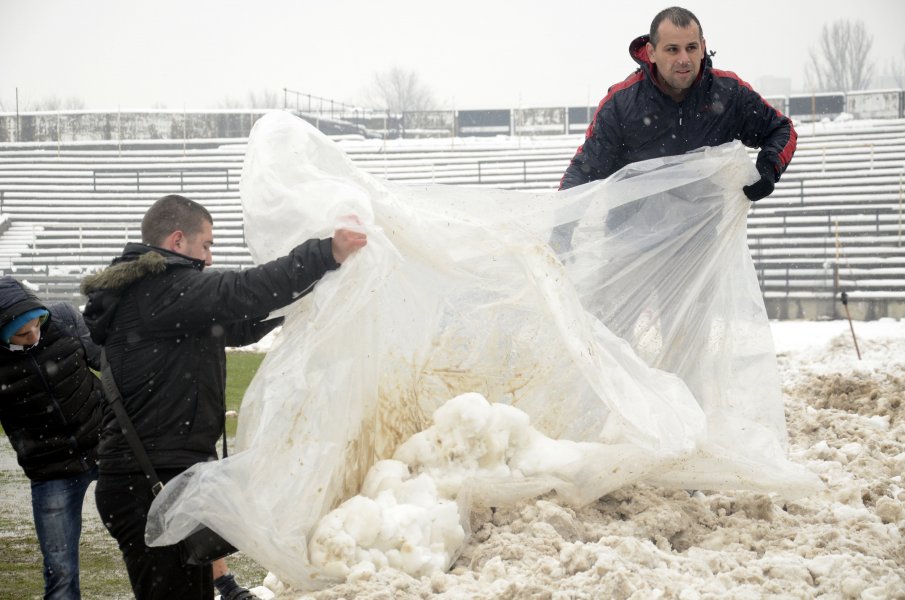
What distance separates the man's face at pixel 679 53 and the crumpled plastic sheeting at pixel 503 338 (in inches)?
12.9

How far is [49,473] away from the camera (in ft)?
11.7

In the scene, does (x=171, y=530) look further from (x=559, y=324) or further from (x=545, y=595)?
(x=559, y=324)

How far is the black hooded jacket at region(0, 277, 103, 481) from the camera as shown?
3570 millimetres

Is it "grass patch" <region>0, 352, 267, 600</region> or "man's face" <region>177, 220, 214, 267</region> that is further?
"grass patch" <region>0, 352, 267, 600</region>

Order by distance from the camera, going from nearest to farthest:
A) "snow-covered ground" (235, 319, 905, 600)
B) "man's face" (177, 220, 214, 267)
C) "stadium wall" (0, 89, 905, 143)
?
"snow-covered ground" (235, 319, 905, 600), "man's face" (177, 220, 214, 267), "stadium wall" (0, 89, 905, 143)

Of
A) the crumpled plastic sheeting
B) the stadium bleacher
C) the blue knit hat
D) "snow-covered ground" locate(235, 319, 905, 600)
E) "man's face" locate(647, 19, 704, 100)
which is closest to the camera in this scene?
"snow-covered ground" locate(235, 319, 905, 600)

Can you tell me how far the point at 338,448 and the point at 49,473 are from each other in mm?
1194

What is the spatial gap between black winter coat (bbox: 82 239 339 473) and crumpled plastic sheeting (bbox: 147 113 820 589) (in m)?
0.15

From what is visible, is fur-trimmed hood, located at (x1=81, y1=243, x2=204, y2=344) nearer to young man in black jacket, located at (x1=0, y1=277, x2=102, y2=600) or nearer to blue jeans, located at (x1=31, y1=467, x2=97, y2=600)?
young man in black jacket, located at (x1=0, y1=277, x2=102, y2=600)

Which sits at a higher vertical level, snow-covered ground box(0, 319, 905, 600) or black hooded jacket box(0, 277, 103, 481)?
black hooded jacket box(0, 277, 103, 481)

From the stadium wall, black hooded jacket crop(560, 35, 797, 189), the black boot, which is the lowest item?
the black boot

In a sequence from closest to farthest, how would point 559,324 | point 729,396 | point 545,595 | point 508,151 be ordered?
point 545,595 < point 559,324 < point 729,396 < point 508,151

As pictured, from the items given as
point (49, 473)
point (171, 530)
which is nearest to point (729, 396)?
point (171, 530)

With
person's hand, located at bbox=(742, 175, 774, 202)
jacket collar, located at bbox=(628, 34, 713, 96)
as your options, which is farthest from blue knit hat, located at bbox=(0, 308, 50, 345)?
person's hand, located at bbox=(742, 175, 774, 202)
